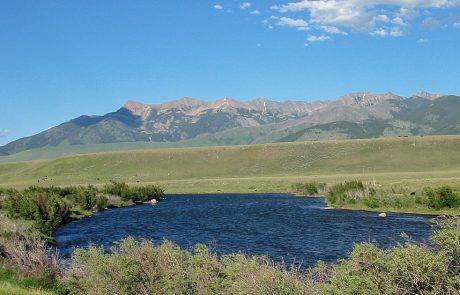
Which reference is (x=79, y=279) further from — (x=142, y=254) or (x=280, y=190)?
(x=280, y=190)

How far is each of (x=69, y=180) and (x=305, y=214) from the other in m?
149

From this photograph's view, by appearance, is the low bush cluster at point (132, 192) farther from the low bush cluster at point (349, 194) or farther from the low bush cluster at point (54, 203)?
the low bush cluster at point (349, 194)

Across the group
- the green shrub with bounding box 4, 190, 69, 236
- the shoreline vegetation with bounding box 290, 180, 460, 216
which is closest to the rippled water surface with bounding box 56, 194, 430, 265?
the green shrub with bounding box 4, 190, 69, 236

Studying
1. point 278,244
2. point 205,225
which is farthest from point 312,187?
point 278,244

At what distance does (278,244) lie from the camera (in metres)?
45.4

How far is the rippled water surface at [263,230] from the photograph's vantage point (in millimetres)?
43031

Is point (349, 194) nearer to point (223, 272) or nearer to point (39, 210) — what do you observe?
point (39, 210)

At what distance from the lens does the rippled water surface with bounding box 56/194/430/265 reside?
43.0 meters

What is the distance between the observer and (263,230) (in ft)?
185

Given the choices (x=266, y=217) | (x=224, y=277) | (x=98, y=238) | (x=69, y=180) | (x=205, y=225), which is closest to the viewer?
(x=224, y=277)

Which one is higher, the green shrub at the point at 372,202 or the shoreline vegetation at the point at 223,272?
the shoreline vegetation at the point at 223,272

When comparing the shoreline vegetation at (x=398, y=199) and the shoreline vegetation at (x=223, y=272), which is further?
the shoreline vegetation at (x=398, y=199)

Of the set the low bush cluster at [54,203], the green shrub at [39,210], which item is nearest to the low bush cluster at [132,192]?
the low bush cluster at [54,203]

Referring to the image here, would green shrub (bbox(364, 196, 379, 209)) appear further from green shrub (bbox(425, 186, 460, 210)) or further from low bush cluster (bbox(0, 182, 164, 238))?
low bush cluster (bbox(0, 182, 164, 238))
